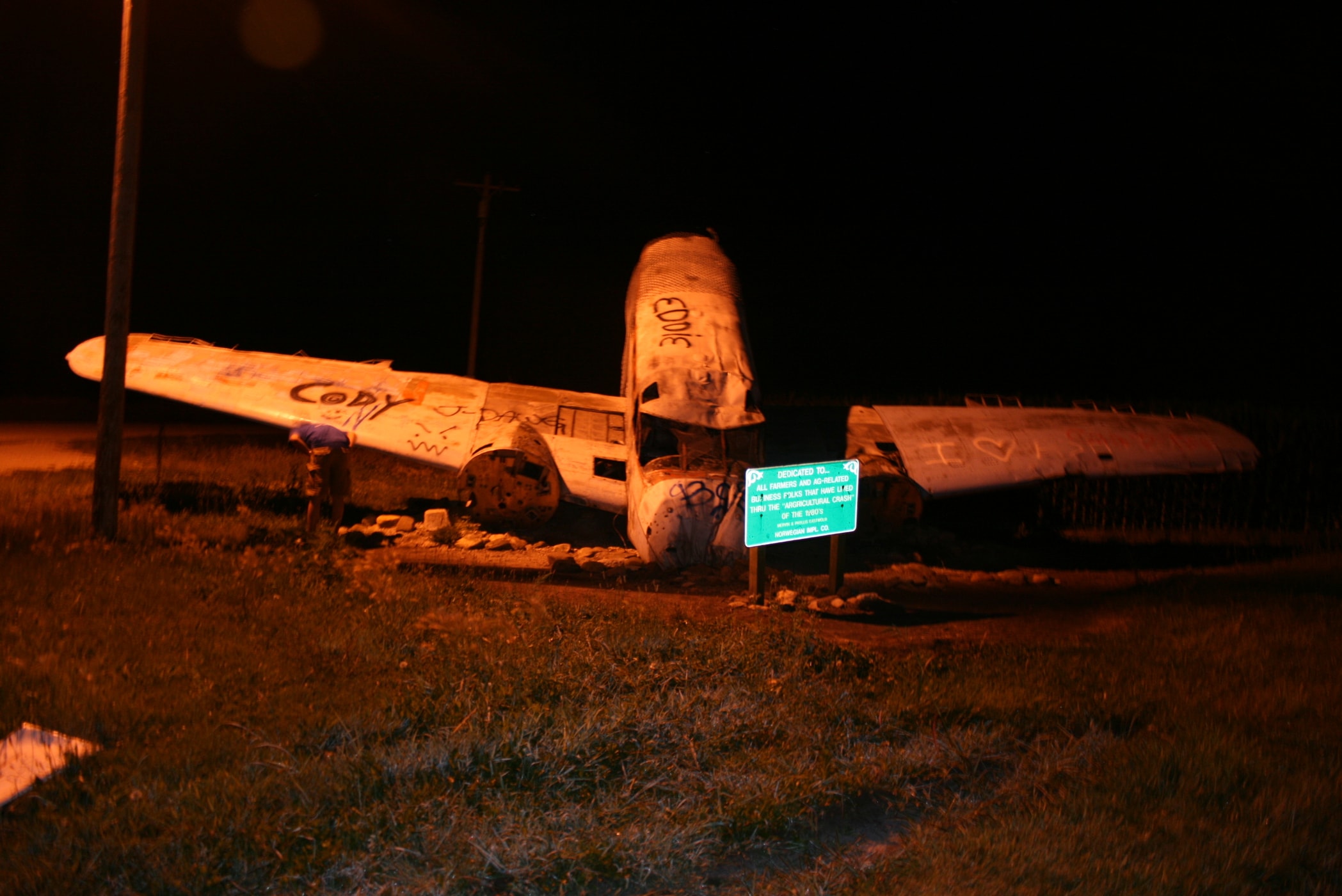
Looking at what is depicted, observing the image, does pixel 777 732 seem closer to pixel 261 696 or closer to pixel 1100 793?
pixel 1100 793

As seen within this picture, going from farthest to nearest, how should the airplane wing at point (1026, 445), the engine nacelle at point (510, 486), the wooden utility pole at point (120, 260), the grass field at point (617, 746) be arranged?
the airplane wing at point (1026, 445) < the engine nacelle at point (510, 486) < the wooden utility pole at point (120, 260) < the grass field at point (617, 746)

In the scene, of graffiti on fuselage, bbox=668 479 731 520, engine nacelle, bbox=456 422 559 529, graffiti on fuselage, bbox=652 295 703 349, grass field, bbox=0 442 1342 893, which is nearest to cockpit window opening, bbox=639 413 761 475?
graffiti on fuselage, bbox=668 479 731 520

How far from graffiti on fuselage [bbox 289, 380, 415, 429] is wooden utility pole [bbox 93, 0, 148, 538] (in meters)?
3.79

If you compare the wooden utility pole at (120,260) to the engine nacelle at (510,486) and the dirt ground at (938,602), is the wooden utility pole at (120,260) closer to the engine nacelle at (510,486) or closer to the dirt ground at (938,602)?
the dirt ground at (938,602)

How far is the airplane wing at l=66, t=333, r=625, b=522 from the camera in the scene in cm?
1377

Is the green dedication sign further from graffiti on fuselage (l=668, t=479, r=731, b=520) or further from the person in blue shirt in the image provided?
the person in blue shirt

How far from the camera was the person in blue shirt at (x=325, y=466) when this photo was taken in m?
12.7

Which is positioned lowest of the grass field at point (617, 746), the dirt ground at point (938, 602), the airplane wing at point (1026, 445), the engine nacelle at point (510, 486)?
the dirt ground at point (938, 602)

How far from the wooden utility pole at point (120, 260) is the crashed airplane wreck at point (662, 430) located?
10.8 ft

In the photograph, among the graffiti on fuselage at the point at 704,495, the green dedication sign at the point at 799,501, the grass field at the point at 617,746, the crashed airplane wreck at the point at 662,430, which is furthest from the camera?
the crashed airplane wreck at the point at 662,430

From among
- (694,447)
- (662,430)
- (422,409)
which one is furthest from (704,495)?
(422,409)

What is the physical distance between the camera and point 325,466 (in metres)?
13.0

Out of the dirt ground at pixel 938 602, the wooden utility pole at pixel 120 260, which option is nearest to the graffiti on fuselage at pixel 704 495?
the dirt ground at pixel 938 602

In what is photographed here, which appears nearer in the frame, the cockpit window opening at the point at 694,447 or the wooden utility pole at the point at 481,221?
the cockpit window opening at the point at 694,447
